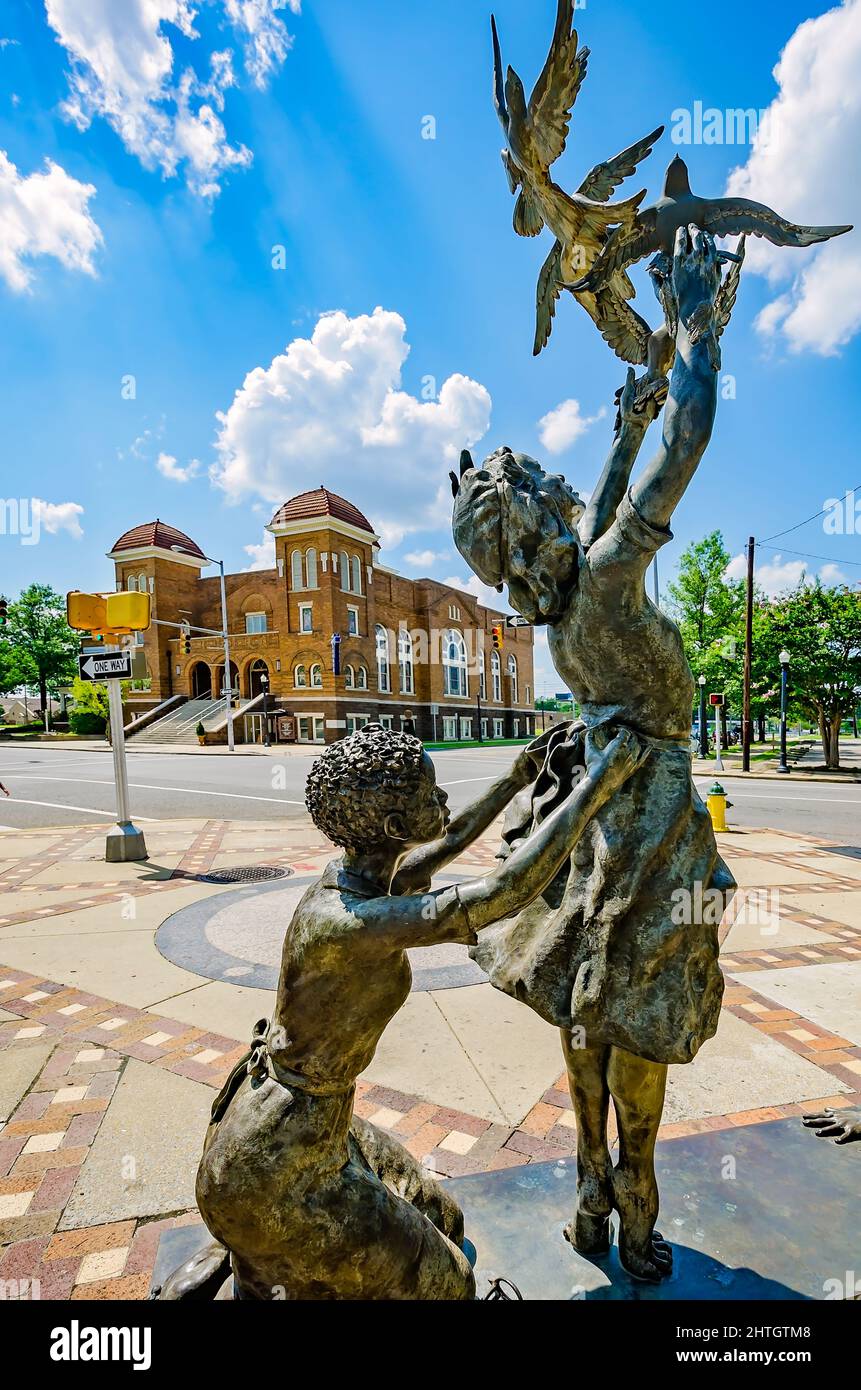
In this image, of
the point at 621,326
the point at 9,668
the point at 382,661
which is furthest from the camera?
the point at 9,668

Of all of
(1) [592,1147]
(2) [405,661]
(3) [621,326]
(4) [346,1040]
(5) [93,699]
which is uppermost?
(2) [405,661]

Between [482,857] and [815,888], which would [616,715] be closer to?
[815,888]

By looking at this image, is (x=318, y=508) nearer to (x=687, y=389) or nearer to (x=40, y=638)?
(x=40, y=638)

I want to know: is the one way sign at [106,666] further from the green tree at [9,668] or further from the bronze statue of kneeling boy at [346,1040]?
the green tree at [9,668]

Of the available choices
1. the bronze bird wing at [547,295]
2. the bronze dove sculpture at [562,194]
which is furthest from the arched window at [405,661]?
the bronze dove sculpture at [562,194]

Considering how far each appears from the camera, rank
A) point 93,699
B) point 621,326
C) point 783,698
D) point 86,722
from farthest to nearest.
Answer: point 86,722, point 93,699, point 783,698, point 621,326

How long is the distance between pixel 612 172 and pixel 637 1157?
8.87 ft

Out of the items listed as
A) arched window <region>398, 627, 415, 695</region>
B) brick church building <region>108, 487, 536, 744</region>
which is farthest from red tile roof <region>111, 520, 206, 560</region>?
arched window <region>398, 627, 415, 695</region>

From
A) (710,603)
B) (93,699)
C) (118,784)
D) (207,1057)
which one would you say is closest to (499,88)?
(207,1057)

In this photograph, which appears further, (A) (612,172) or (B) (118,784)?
(B) (118,784)

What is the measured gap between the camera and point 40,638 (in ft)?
158

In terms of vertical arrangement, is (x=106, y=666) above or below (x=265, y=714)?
above

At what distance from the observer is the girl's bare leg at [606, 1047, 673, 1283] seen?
1702 mm

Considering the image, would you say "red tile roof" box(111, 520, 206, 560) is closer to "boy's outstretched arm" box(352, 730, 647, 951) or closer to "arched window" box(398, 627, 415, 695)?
"arched window" box(398, 627, 415, 695)
